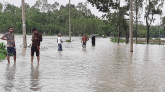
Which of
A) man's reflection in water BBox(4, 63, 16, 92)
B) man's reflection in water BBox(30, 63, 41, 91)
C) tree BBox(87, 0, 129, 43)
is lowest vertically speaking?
man's reflection in water BBox(30, 63, 41, 91)

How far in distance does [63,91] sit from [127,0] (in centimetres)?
4314

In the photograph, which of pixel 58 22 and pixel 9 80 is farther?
pixel 58 22

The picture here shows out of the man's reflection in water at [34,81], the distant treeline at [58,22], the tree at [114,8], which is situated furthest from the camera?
the distant treeline at [58,22]

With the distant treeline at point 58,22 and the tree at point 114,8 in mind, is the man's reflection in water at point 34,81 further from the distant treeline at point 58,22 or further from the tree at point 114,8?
the distant treeline at point 58,22

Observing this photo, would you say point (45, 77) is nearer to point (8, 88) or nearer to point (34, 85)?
point (34, 85)

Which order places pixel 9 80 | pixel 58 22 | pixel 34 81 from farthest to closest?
pixel 58 22, pixel 9 80, pixel 34 81

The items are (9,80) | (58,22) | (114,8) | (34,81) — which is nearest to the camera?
(34,81)

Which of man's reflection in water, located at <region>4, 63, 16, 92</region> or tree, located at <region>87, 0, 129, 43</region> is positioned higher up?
tree, located at <region>87, 0, 129, 43</region>

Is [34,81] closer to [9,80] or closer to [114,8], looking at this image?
[9,80]

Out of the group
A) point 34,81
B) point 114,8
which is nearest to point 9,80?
point 34,81

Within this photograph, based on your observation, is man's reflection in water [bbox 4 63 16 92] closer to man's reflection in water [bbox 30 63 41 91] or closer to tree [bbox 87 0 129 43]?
man's reflection in water [bbox 30 63 41 91]

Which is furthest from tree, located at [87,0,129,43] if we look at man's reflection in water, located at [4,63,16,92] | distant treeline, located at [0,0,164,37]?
distant treeline, located at [0,0,164,37]

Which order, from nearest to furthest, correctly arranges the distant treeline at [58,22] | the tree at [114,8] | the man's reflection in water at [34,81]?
the man's reflection in water at [34,81] → the tree at [114,8] → the distant treeline at [58,22]

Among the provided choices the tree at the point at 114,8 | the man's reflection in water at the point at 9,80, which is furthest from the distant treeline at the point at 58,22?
the man's reflection in water at the point at 9,80
